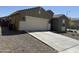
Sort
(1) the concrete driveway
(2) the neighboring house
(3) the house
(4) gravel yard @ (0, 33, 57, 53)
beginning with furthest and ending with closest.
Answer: (2) the neighboring house < (3) the house < (1) the concrete driveway < (4) gravel yard @ (0, 33, 57, 53)

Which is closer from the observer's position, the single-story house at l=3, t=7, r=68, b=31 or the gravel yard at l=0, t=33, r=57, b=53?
the gravel yard at l=0, t=33, r=57, b=53

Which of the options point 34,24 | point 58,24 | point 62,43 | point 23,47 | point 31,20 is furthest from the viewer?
point 58,24

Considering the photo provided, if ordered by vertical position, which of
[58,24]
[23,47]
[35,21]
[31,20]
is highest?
[31,20]

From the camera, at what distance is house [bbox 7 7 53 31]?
20.4 metres

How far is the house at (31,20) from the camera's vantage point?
20.4 meters

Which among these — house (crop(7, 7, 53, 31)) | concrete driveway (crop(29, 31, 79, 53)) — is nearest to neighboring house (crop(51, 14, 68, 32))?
house (crop(7, 7, 53, 31))

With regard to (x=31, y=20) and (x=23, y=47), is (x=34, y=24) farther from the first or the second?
(x=23, y=47)

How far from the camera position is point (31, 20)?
70.9 feet

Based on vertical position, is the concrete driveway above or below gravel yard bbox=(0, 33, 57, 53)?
below

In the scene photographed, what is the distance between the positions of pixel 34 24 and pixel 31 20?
86 centimetres

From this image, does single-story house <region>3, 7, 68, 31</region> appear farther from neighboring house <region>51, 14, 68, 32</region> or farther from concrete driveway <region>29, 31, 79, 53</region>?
concrete driveway <region>29, 31, 79, 53</region>

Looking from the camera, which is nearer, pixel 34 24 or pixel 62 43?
pixel 62 43

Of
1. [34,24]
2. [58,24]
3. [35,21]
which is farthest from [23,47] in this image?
[58,24]

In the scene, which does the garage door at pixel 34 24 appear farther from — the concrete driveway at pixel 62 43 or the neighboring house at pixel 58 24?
the concrete driveway at pixel 62 43
